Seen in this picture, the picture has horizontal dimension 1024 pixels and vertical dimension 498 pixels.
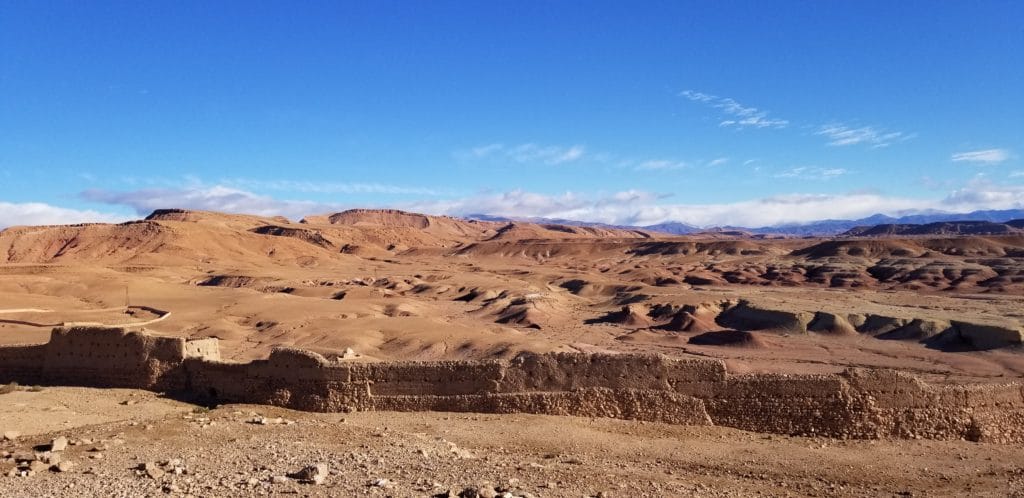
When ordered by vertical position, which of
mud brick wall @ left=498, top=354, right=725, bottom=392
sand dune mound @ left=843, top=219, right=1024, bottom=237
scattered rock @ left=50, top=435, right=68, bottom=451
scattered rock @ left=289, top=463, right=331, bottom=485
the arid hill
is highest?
sand dune mound @ left=843, top=219, right=1024, bottom=237

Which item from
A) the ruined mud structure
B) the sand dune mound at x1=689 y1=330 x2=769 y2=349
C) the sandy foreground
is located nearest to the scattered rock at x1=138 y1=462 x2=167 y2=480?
the sandy foreground

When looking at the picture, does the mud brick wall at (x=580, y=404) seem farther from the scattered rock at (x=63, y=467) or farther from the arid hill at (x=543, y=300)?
the scattered rock at (x=63, y=467)

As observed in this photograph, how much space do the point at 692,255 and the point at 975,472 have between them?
297ft

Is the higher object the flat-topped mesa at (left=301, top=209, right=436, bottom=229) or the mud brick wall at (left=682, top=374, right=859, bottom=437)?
the flat-topped mesa at (left=301, top=209, right=436, bottom=229)

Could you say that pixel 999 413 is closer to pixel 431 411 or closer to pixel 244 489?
pixel 431 411

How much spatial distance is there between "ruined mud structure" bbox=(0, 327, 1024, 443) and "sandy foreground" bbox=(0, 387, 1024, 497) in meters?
0.37

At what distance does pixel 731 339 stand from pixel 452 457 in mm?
25945

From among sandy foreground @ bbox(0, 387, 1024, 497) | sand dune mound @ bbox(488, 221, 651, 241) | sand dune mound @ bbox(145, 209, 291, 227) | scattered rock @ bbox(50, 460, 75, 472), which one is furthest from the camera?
sand dune mound @ bbox(488, 221, 651, 241)

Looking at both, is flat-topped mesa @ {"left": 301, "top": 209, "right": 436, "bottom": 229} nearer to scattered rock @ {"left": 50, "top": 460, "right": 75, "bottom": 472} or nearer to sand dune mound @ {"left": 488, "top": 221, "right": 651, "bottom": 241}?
sand dune mound @ {"left": 488, "top": 221, "right": 651, "bottom": 241}

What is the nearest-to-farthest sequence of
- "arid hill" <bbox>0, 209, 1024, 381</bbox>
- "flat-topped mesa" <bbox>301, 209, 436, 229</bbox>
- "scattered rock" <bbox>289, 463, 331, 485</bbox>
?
"scattered rock" <bbox>289, 463, 331, 485</bbox>
"arid hill" <bbox>0, 209, 1024, 381</bbox>
"flat-topped mesa" <bbox>301, 209, 436, 229</bbox>

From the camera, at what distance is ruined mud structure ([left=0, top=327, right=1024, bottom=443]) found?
531 inches

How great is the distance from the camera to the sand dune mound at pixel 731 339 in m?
33.8

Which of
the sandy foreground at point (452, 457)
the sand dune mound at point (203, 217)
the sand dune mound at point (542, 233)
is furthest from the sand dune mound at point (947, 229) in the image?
the sandy foreground at point (452, 457)

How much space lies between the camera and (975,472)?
11766mm
